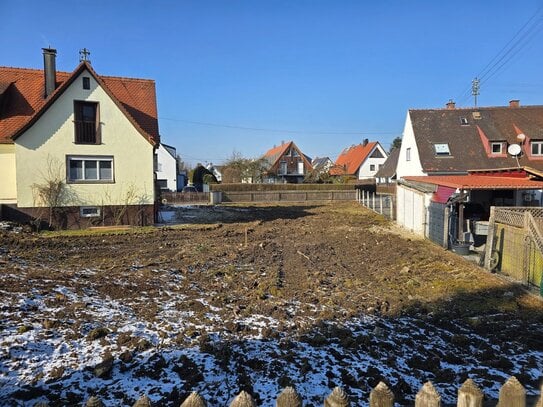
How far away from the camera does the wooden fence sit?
1.92 metres

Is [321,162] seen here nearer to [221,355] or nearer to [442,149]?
[442,149]

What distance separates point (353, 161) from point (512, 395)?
70.5 meters

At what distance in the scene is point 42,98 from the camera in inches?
795

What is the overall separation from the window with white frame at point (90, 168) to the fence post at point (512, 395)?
19.6m

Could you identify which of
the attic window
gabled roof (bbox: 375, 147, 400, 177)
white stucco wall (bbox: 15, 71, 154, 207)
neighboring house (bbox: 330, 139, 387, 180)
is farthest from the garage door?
neighboring house (bbox: 330, 139, 387, 180)

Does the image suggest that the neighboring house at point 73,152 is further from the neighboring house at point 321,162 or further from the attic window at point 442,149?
the neighboring house at point 321,162

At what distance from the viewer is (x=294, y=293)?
8.19 meters

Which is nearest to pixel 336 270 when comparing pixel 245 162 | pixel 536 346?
pixel 536 346

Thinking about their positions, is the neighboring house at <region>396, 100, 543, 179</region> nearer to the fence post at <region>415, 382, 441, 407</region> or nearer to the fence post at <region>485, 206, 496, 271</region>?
the fence post at <region>485, 206, 496, 271</region>

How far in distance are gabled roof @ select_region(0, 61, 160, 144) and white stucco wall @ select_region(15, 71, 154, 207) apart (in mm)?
300

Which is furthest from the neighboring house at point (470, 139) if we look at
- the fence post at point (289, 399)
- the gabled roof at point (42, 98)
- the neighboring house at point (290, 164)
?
the neighboring house at point (290, 164)

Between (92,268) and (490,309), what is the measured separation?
30.5ft

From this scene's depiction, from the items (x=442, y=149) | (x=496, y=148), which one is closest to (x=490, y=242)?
(x=442, y=149)

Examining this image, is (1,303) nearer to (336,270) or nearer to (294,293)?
(294,293)
